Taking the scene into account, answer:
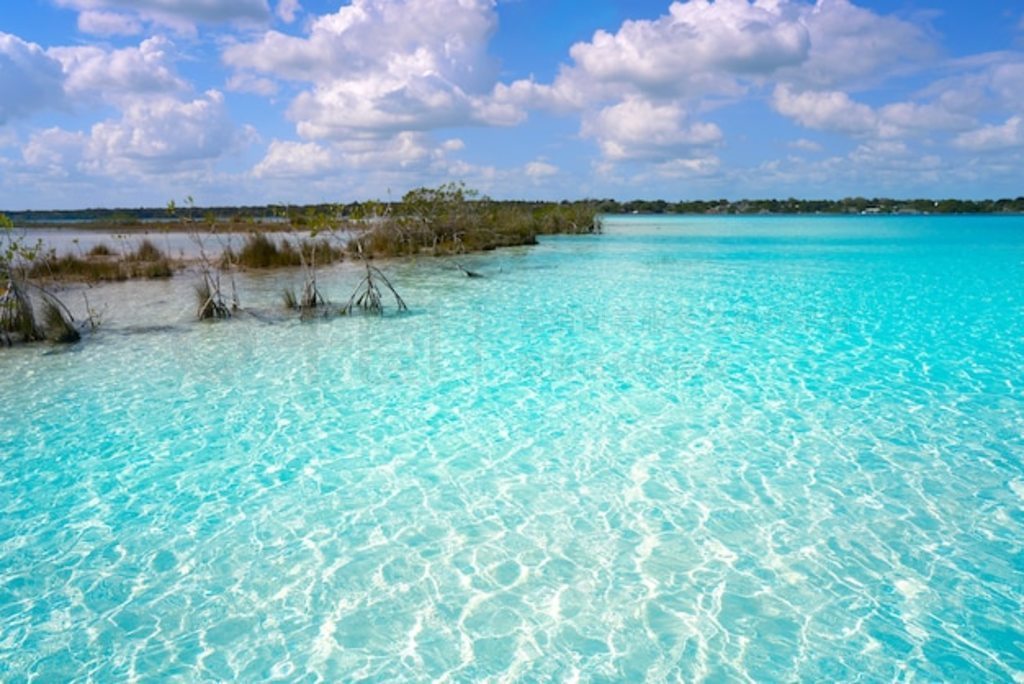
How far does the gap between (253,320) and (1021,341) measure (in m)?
14.5

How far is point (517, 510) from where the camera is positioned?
19.5 feet

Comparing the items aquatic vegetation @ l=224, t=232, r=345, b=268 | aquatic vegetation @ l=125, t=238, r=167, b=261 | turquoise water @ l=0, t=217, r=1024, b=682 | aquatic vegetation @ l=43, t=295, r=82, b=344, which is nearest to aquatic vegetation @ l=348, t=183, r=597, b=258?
aquatic vegetation @ l=224, t=232, r=345, b=268

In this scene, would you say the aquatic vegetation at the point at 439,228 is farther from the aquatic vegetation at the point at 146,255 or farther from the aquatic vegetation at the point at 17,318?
the aquatic vegetation at the point at 17,318

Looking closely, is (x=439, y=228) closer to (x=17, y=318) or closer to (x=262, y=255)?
(x=262, y=255)

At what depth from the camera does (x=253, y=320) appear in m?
15.1

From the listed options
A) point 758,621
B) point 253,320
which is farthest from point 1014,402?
point 253,320

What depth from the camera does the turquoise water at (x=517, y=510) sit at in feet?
13.7

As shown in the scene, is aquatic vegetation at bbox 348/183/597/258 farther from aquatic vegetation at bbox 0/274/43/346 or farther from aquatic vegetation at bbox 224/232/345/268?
aquatic vegetation at bbox 0/274/43/346

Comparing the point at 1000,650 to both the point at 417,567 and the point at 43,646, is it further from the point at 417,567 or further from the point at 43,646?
the point at 43,646

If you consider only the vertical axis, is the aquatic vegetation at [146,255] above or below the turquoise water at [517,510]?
above

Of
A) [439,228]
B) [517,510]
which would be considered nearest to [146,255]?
[439,228]

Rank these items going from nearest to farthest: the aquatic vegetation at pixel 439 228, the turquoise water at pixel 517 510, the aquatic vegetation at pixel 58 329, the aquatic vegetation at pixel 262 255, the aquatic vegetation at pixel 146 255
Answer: the turquoise water at pixel 517 510 → the aquatic vegetation at pixel 58 329 → the aquatic vegetation at pixel 262 255 → the aquatic vegetation at pixel 146 255 → the aquatic vegetation at pixel 439 228

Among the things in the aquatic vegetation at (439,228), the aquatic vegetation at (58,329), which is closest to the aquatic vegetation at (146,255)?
the aquatic vegetation at (439,228)

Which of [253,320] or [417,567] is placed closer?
[417,567]
